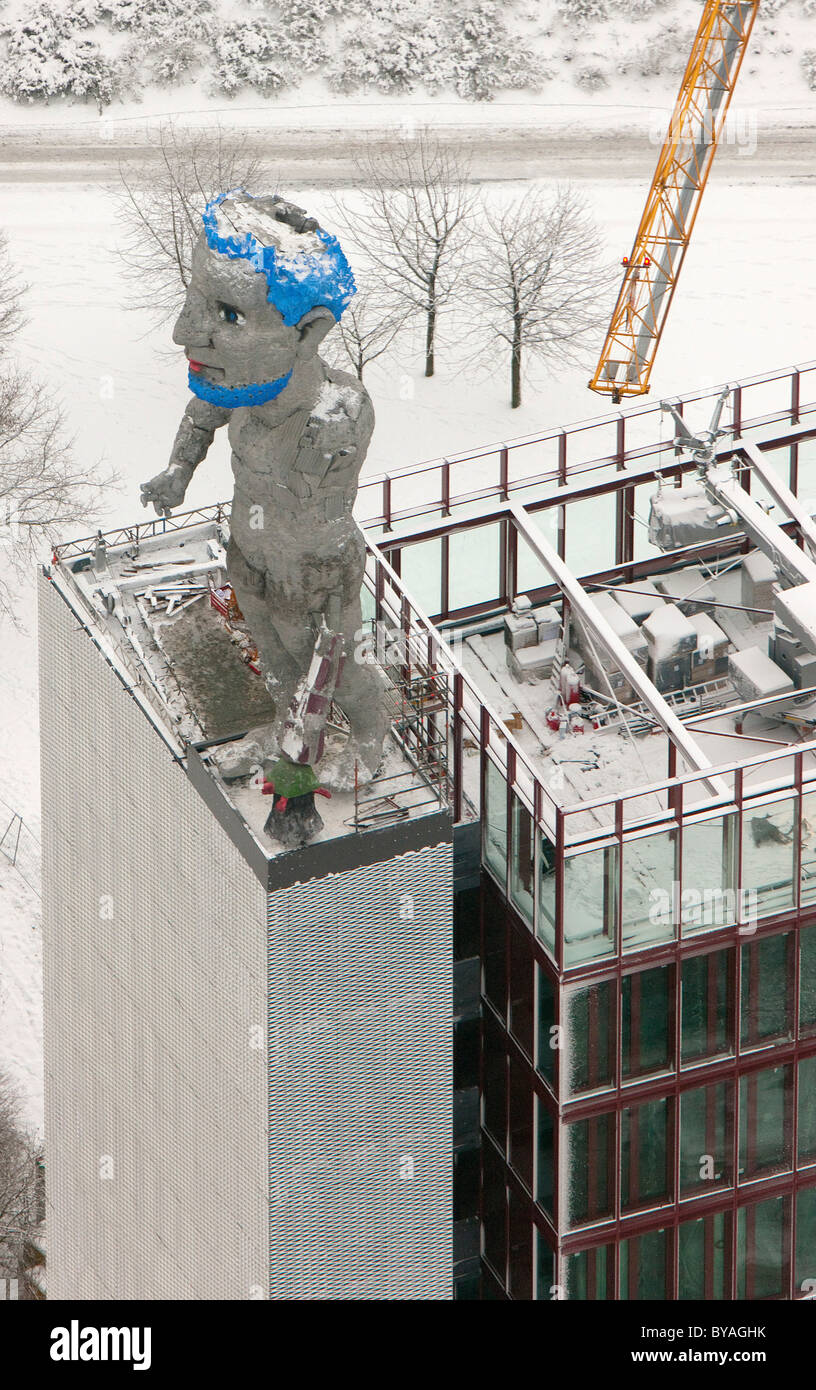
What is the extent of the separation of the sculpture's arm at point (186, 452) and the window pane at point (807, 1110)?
1289 cm

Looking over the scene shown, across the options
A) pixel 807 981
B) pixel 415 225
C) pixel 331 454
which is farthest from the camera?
pixel 415 225

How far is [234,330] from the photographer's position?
131ft

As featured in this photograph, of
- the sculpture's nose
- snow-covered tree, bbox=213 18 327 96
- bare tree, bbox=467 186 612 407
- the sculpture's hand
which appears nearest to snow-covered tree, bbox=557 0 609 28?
snow-covered tree, bbox=213 18 327 96

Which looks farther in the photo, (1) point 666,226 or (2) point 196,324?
(1) point 666,226

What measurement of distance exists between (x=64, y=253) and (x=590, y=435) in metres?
19.8

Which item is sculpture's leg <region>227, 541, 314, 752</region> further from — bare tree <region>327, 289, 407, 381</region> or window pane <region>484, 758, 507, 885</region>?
bare tree <region>327, 289, 407, 381</region>

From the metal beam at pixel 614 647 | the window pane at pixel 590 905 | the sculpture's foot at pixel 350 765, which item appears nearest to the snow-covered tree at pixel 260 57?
the metal beam at pixel 614 647

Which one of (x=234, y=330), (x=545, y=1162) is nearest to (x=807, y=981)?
(x=545, y=1162)

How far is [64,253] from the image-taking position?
342 ft

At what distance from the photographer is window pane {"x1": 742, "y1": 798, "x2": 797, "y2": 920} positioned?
4522 centimetres

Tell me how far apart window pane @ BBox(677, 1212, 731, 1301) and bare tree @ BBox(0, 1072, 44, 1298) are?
2840cm

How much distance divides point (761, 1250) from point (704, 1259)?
3.27 ft

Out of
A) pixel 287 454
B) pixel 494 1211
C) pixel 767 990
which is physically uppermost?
Answer: pixel 287 454

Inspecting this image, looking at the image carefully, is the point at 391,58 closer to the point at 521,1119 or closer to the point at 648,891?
the point at 521,1119
